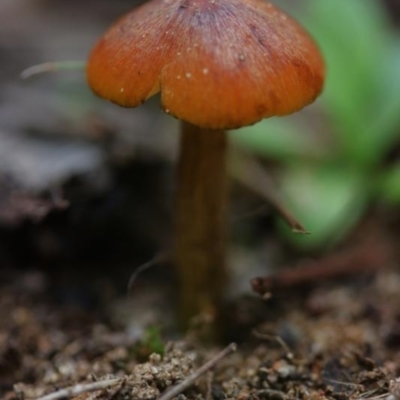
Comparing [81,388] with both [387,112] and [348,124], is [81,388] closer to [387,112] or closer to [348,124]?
[348,124]

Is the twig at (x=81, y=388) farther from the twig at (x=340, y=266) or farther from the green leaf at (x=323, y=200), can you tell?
the green leaf at (x=323, y=200)

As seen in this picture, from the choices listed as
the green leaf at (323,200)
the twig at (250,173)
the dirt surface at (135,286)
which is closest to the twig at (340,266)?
the dirt surface at (135,286)

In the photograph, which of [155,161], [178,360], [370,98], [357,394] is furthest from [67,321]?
[370,98]

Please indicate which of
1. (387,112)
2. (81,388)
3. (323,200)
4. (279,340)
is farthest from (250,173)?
(81,388)

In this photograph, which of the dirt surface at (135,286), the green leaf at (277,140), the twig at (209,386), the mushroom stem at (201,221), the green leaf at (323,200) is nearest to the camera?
the twig at (209,386)

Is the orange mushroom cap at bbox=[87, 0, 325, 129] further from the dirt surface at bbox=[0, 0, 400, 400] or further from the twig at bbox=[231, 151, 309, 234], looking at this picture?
the twig at bbox=[231, 151, 309, 234]
